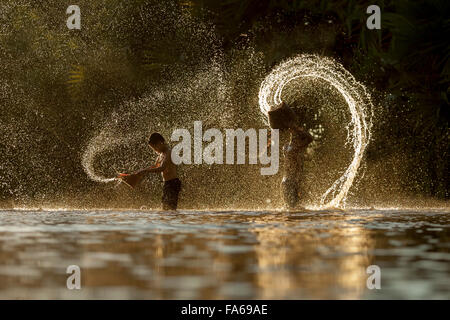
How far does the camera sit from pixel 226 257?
7977mm

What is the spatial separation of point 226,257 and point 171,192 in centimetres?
769

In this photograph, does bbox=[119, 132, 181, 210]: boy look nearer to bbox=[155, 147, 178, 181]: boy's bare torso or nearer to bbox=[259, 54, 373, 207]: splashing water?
bbox=[155, 147, 178, 181]: boy's bare torso

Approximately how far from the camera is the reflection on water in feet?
19.9

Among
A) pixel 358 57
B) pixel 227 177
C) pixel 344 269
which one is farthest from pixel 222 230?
pixel 227 177

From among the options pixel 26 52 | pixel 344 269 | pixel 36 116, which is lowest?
pixel 344 269

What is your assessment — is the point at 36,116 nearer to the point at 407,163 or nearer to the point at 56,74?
the point at 56,74

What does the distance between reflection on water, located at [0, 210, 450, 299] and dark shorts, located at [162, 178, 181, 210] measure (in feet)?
7.35

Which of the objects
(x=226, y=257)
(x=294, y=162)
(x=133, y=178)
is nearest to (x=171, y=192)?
(x=133, y=178)

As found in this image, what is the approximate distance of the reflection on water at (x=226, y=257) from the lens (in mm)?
6078

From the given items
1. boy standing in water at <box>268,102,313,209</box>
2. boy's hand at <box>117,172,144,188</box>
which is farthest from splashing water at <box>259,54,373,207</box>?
boy's hand at <box>117,172,144,188</box>

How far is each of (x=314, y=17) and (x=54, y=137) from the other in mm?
8403

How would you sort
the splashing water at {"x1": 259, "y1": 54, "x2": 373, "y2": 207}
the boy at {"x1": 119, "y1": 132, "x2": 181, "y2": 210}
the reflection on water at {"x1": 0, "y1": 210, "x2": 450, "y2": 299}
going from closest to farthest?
1. the reflection on water at {"x1": 0, "y1": 210, "x2": 450, "y2": 299}
2. the boy at {"x1": 119, "y1": 132, "x2": 181, "y2": 210}
3. the splashing water at {"x1": 259, "y1": 54, "x2": 373, "y2": 207}

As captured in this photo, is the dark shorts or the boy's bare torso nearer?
the boy's bare torso

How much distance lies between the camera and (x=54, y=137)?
86.9ft
